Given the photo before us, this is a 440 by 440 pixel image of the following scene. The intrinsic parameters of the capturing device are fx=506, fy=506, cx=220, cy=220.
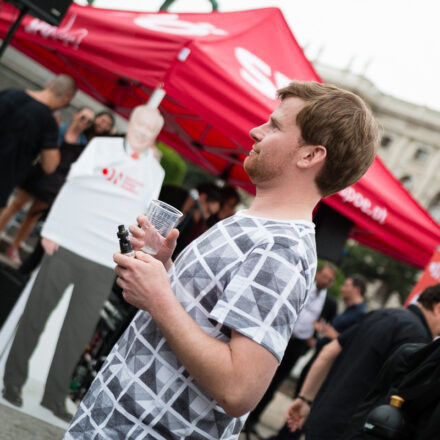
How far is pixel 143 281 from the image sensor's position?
3.70ft

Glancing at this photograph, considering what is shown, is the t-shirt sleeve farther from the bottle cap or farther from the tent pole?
the tent pole

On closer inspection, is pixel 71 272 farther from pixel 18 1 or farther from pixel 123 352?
pixel 123 352

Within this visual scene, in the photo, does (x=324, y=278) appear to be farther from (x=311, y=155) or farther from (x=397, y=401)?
(x=311, y=155)

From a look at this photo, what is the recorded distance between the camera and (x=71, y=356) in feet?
11.1

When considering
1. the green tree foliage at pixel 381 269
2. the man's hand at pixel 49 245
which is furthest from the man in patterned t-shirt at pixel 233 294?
the green tree foliage at pixel 381 269

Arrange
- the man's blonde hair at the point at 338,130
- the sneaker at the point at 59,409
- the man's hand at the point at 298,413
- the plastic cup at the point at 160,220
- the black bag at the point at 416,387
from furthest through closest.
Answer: the sneaker at the point at 59,409 < the man's hand at the point at 298,413 < the black bag at the point at 416,387 < the plastic cup at the point at 160,220 < the man's blonde hair at the point at 338,130

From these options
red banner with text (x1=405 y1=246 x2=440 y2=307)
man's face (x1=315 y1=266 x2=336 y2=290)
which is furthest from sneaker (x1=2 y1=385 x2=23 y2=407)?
man's face (x1=315 y1=266 x2=336 y2=290)

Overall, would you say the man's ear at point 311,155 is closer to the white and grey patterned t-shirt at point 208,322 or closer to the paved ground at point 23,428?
the white and grey patterned t-shirt at point 208,322

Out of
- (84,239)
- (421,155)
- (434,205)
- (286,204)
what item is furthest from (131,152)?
(421,155)

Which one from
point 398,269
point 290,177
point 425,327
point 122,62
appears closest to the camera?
point 290,177

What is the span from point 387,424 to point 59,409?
99.0 inches

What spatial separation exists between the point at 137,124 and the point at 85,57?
30.9 inches

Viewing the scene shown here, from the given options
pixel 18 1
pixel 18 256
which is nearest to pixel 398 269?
pixel 18 256

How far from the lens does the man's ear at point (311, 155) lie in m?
1.25
